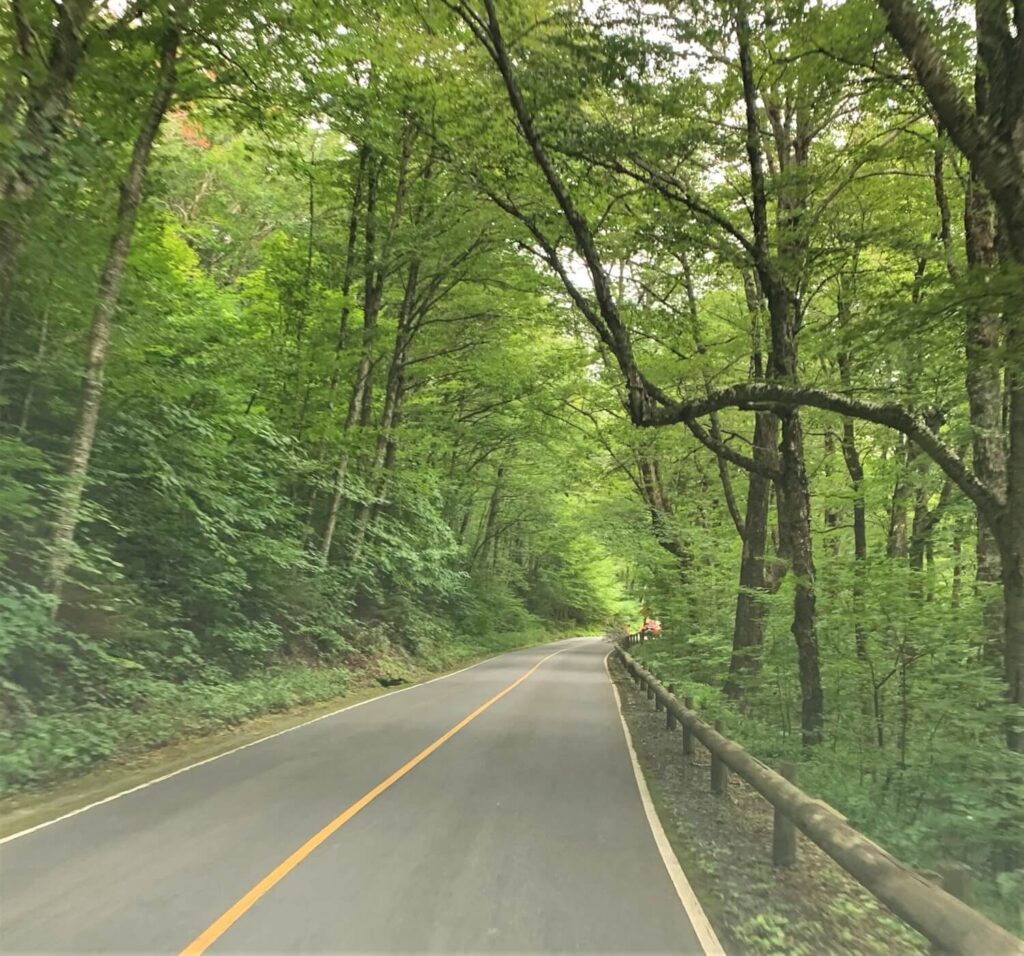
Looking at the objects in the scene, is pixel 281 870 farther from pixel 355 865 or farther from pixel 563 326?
pixel 563 326

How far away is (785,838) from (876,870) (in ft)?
5.85

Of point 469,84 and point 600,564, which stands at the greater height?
point 469,84

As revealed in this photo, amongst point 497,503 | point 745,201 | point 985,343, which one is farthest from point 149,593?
point 497,503

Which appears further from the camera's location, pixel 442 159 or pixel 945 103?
pixel 442 159

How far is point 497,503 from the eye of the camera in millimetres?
39125

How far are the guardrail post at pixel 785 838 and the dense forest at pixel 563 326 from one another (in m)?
1.12

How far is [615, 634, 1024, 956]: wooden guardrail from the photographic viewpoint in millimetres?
3283

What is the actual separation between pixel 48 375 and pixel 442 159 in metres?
7.13

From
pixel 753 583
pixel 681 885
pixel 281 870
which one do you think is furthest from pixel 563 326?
pixel 281 870

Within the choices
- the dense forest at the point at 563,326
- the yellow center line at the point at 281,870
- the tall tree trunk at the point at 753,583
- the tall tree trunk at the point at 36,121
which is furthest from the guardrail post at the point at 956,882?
the tall tree trunk at the point at 36,121

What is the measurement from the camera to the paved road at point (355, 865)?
169 inches

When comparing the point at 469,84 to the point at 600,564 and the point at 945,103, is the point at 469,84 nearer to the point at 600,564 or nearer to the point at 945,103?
Result: the point at 945,103

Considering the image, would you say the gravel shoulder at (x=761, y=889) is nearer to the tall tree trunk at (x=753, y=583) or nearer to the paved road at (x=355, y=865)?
the paved road at (x=355, y=865)

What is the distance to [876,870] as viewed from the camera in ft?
13.6
